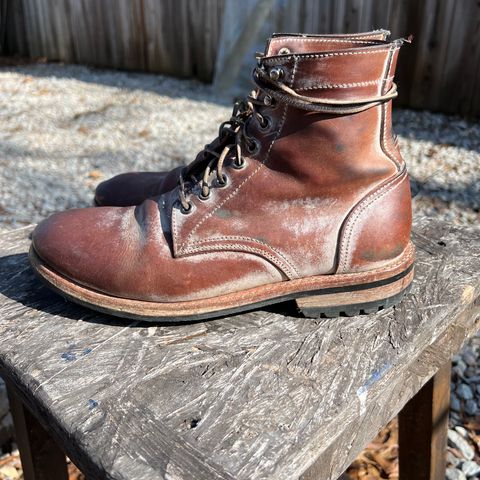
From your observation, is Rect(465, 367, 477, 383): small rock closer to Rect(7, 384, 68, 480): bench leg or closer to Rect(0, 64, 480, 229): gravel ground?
Rect(0, 64, 480, 229): gravel ground

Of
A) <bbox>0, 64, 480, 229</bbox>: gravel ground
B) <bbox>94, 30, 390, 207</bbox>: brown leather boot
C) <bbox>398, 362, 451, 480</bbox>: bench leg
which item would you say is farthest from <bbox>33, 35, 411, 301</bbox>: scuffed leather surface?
<bbox>0, 64, 480, 229</bbox>: gravel ground

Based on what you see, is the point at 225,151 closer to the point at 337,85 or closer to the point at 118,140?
the point at 337,85

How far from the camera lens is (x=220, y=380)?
32.0 inches

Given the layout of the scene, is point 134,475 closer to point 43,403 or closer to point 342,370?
point 43,403

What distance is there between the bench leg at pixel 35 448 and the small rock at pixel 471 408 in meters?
1.21

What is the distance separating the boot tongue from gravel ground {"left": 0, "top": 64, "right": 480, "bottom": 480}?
1.20 meters

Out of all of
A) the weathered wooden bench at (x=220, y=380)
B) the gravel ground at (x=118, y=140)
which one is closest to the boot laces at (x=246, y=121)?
the weathered wooden bench at (x=220, y=380)

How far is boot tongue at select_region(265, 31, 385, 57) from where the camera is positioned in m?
0.85

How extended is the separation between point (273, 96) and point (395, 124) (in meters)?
3.21

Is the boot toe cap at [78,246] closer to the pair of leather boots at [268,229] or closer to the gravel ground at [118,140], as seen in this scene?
the pair of leather boots at [268,229]

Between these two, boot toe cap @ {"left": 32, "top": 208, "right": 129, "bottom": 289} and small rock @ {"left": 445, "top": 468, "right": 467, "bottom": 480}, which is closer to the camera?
boot toe cap @ {"left": 32, "top": 208, "right": 129, "bottom": 289}

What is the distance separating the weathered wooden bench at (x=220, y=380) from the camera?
0.70 m

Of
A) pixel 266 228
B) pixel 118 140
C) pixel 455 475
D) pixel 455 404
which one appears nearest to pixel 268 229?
pixel 266 228

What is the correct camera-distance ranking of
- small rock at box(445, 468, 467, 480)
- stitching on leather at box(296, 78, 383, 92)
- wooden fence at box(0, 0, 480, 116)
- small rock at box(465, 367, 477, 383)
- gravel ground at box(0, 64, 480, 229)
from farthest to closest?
wooden fence at box(0, 0, 480, 116)
gravel ground at box(0, 64, 480, 229)
small rock at box(465, 367, 477, 383)
small rock at box(445, 468, 467, 480)
stitching on leather at box(296, 78, 383, 92)
